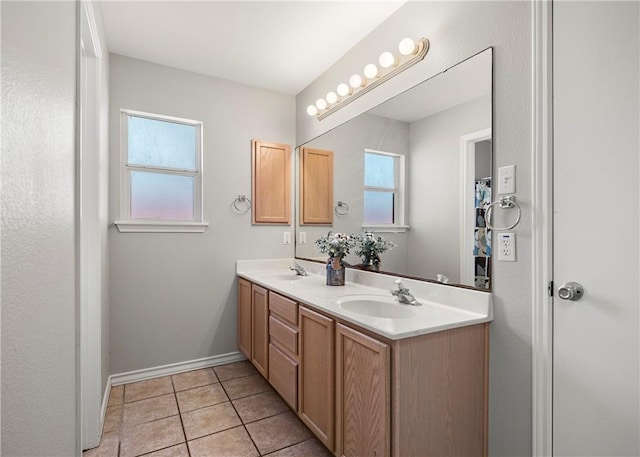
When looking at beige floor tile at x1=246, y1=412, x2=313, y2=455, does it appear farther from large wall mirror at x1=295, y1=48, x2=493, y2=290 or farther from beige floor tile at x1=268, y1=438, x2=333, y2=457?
large wall mirror at x1=295, y1=48, x2=493, y2=290

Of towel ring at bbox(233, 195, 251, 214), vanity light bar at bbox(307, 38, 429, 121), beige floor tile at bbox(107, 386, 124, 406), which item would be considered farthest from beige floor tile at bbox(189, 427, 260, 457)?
vanity light bar at bbox(307, 38, 429, 121)

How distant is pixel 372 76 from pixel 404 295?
1350 millimetres

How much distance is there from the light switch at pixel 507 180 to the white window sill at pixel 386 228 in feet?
1.96

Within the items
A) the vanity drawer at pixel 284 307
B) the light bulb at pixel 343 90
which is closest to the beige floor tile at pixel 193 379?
the vanity drawer at pixel 284 307

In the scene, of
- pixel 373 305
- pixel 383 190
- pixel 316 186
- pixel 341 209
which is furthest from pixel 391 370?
pixel 316 186

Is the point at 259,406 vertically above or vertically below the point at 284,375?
below

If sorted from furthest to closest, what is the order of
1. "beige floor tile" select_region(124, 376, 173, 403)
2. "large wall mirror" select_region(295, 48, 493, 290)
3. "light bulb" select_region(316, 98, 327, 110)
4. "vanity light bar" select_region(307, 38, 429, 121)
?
"light bulb" select_region(316, 98, 327, 110), "beige floor tile" select_region(124, 376, 173, 403), "vanity light bar" select_region(307, 38, 429, 121), "large wall mirror" select_region(295, 48, 493, 290)

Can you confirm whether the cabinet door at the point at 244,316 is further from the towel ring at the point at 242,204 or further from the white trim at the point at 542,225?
the white trim at the point at 542,225

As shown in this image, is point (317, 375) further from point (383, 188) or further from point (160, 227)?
point (160, 227)

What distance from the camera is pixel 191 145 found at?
275cm

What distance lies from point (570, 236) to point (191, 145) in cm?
263

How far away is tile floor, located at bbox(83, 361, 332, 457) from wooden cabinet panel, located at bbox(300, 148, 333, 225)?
1.37 m

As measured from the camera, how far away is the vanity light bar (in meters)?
1.77

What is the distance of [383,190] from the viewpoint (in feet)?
6.74
